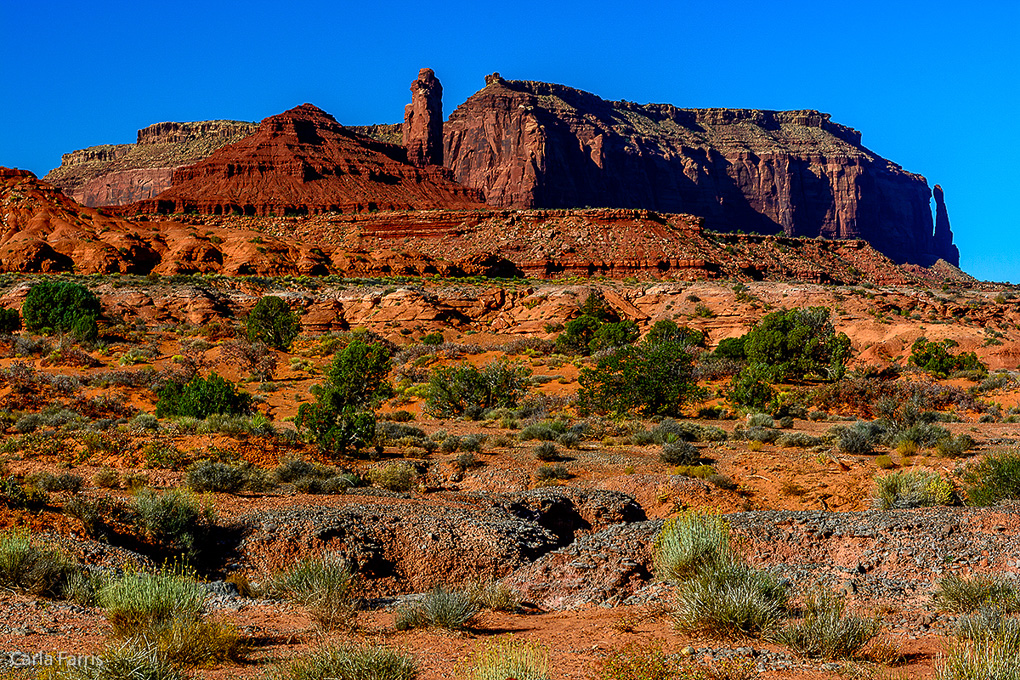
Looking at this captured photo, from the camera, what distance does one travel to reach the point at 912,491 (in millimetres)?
12828

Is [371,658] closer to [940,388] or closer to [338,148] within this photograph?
[940,388]

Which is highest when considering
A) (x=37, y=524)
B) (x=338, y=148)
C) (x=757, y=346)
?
(x=338, y=148)

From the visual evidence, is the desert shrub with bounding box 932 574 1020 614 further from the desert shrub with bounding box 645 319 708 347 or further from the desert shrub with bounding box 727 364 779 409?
the desert shrub with bounding box 645 319 708 347

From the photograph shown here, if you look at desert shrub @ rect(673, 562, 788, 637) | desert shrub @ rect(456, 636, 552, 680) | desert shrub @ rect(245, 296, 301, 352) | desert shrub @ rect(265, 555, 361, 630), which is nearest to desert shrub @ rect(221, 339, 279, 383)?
desert shrub @ rect(245, 296, 301, 352)

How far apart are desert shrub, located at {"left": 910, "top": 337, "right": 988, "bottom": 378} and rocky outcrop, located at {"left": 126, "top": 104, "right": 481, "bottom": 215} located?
72.4m

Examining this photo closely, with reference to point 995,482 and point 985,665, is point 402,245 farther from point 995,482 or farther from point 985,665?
point 985,665

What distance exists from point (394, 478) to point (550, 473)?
3.12 meters

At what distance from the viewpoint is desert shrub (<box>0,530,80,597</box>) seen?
7.46 meters

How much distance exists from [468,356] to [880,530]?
3098cm

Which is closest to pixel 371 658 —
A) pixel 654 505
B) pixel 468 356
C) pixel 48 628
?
pixel 48 628

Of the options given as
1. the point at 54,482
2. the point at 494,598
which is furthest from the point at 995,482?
the point at 54,482

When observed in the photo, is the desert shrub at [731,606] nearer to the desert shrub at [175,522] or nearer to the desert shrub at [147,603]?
the desert shrub at [147,603]

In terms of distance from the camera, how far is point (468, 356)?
3984 centimetres

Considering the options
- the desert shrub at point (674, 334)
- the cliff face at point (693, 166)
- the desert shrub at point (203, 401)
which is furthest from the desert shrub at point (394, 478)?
the cliff face at point (693, 166)
